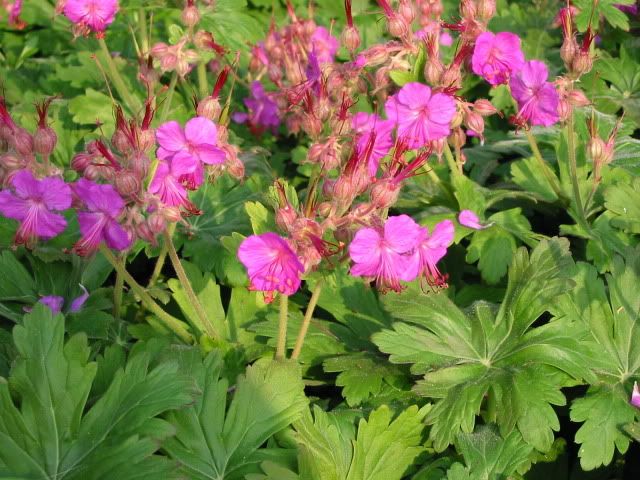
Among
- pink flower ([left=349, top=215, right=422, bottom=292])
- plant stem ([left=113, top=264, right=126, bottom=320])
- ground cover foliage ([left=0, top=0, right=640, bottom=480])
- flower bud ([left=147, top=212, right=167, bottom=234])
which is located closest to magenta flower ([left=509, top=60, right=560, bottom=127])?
ground cover foliage ([left=0, top=0, right=640, bottom=480])

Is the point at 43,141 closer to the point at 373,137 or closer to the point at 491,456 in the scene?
the point at 373,137

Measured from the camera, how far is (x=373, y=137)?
5.74 ft

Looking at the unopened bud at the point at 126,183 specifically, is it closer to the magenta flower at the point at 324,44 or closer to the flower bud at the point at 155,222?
the flower bud at the point at 155,222

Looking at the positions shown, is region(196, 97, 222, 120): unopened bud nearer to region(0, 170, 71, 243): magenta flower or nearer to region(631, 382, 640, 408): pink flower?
region(0, 170, 71, 243): magenta flower

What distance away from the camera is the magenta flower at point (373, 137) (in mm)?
1837

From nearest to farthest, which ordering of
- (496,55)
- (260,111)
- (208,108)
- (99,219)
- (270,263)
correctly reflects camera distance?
1. (270,263)
2. (99,219)
3. (208,108)
4. (496,55)
5. (260,111)

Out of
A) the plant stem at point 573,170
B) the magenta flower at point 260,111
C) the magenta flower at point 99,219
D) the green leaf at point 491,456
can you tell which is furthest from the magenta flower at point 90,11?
the green leaf at point 491,456

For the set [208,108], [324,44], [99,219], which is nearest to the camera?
[99,219]

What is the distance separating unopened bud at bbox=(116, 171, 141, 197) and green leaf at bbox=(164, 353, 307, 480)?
0.45 m

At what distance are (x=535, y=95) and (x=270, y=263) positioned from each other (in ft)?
3.59

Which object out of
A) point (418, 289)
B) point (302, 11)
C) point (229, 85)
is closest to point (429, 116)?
point (418, 289)

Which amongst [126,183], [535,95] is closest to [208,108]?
[126,183]

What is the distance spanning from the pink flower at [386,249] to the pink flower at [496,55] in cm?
72

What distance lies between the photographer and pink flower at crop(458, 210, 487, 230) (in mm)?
2424
